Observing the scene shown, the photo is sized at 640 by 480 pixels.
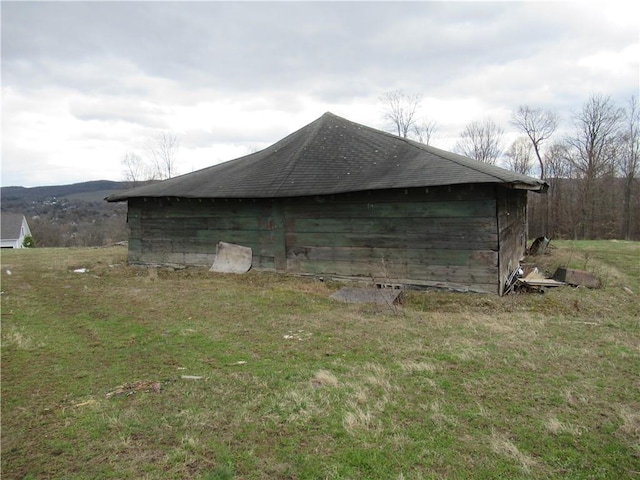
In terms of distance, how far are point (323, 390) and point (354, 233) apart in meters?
6.74

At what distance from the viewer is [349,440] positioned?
10.8ft

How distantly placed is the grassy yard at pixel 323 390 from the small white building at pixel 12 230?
50.7 meters

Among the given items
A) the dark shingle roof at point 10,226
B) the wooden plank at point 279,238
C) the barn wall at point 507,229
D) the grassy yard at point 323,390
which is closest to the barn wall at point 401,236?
the wooden plank at point 279,238

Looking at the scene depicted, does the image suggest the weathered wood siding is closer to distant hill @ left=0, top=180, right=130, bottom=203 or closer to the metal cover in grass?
the metal cover in grass

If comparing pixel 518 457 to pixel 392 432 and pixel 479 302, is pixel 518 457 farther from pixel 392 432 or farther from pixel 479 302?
A: pixel 479 302

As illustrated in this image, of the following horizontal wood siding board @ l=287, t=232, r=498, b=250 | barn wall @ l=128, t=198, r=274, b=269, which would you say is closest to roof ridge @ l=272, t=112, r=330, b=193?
barn wall @ l=128, t=198, r=274, b=269

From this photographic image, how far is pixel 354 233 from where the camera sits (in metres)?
10.7

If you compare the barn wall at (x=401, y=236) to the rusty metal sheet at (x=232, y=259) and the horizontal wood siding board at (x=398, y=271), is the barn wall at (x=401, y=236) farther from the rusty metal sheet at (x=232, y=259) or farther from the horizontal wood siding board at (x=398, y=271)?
the rusty metal sheet at (x=232, y=259)

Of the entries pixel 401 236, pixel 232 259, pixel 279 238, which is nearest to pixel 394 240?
pixel 401 236

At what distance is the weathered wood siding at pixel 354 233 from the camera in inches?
363

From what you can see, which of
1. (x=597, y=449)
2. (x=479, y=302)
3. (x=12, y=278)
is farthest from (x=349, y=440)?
(x=12, y=278)

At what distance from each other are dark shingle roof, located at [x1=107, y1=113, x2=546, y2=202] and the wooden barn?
43mm

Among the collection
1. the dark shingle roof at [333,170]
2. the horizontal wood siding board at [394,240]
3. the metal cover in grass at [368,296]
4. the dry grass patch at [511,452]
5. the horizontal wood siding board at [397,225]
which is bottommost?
the dry grass patch at [511,452]

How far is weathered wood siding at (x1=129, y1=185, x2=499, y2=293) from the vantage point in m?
9.23
